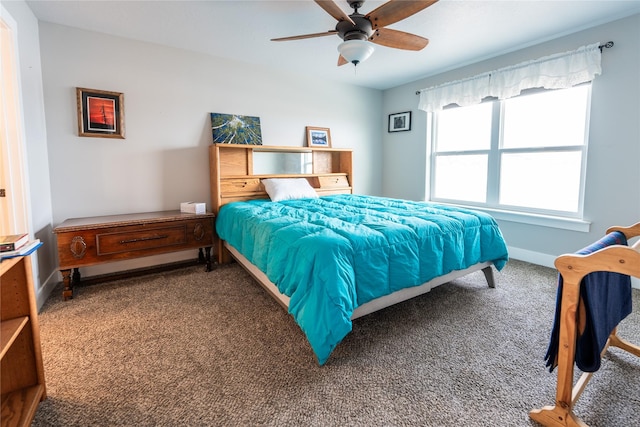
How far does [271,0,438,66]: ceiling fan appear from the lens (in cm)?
188

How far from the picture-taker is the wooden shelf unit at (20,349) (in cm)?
126

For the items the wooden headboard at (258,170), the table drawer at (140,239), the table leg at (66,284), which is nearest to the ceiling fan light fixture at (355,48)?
the wooden headboard at (258,170)

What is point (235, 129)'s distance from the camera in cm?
363

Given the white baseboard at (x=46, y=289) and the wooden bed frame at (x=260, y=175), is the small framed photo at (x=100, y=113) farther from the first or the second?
the white baseboard at (x=46, y=289)

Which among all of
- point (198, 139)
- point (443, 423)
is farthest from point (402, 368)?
point (198, 139)

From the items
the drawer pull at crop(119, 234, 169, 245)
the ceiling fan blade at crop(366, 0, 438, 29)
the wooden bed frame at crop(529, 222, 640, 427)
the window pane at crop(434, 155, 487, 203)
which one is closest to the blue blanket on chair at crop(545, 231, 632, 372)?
the wooden bed frame at crop(529, 222, 640, 427)

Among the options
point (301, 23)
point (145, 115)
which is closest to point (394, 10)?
point (301, 23)

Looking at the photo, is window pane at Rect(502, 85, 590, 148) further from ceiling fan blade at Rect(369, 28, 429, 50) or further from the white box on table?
the white box on table

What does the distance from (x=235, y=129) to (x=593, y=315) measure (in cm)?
350

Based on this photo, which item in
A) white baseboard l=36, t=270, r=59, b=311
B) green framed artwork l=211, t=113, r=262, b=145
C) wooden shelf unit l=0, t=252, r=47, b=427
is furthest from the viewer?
green framed artwork l=211, t=113, r=262, b=145

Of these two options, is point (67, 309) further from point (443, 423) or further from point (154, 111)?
point (443, 423)

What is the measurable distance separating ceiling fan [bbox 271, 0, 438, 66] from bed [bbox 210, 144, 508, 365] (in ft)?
4.06

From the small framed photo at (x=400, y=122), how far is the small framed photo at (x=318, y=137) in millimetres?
1135

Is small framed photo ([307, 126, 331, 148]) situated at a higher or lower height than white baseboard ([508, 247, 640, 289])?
higher
